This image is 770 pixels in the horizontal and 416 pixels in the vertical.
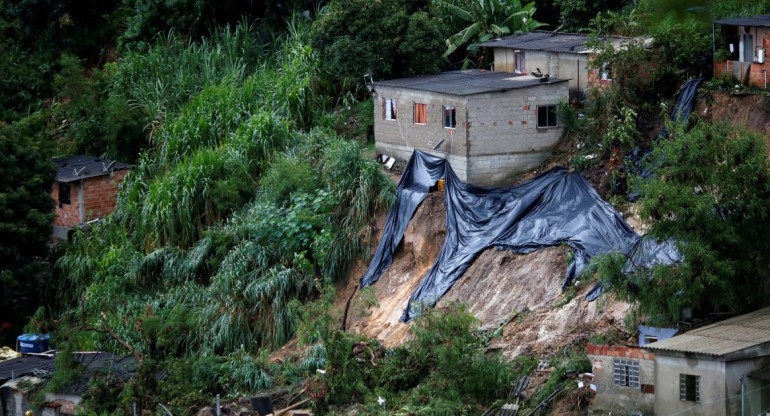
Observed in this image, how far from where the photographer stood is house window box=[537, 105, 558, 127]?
2875cm

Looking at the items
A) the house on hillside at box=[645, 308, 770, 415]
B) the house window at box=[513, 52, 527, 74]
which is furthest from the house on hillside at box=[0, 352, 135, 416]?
the house window at box=[513, 52, 527, 74]

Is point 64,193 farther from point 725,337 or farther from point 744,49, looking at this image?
point 725,337

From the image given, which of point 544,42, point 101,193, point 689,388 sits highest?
point 544,42

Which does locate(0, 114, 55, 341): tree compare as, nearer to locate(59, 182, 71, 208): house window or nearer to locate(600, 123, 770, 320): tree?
locate(59, 182, 71, 208): house window

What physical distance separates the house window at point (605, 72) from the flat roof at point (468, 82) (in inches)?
35.6

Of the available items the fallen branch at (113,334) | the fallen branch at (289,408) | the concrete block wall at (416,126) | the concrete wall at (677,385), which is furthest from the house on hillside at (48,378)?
the concrete wall at (677,385)

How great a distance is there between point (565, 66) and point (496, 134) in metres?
3.05

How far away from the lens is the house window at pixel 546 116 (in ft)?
94.3

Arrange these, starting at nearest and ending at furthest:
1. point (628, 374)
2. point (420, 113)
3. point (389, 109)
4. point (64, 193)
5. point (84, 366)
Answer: point (628, 374)
point (84, 366)
point (420, 113)
point (389, 109)
point (64, 193)

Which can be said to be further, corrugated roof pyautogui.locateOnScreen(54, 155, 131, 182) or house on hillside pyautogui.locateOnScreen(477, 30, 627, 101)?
corrugated roof pyautogui.locateOnScreen(54, 155, 131, 182)

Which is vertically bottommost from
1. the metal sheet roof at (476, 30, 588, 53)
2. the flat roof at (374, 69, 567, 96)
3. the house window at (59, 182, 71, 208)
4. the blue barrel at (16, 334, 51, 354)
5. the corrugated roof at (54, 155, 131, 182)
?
the blue barrel at (16, 334, 51, 354)

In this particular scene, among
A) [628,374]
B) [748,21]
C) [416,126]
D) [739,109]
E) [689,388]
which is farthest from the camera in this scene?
[416,126]

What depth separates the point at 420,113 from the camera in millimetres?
29688

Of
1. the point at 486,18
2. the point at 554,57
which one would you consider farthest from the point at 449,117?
the point at 486,18
